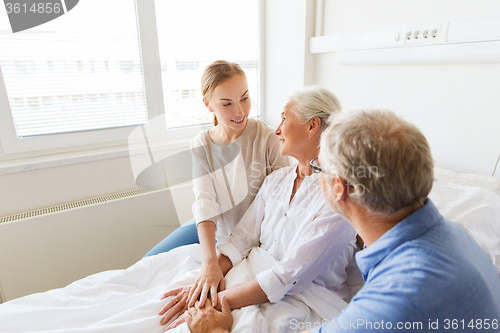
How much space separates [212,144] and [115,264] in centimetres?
117

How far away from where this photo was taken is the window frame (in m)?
1.93

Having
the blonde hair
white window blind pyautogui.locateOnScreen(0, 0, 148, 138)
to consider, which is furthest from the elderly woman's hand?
white window blind pyautogui.locateOnScreen(0, 0, 148, 138)

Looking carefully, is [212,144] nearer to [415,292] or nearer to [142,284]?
[142,284]

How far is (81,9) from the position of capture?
6.49 feet

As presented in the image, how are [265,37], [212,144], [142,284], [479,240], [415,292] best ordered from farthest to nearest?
[265,37] → [212,144] → [142,284] → [479,240] → [415,292]

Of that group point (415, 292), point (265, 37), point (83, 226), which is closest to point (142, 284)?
point (83, 226)

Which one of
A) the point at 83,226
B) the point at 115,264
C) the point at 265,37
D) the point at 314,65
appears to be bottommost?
the point at 115,264

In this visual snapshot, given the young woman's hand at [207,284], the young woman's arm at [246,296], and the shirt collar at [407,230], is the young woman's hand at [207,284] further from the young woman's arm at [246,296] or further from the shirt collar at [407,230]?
the shirt collar at [407,230]

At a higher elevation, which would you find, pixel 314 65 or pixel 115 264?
pixel 314 65

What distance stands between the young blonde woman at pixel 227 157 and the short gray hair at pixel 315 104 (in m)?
0.35

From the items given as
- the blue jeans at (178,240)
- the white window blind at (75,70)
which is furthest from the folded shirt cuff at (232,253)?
the white window blind at (75,70)

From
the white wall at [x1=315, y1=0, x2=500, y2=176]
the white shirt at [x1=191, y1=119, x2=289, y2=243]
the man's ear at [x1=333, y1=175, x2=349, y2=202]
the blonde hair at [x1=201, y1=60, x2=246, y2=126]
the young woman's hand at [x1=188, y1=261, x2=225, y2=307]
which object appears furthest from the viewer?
the white shirt at [x1=191, y1=119, x2=289, y2=243]

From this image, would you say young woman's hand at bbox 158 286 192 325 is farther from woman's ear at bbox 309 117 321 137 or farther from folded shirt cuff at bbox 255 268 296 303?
woman's ear at bbox 309 117 321 137

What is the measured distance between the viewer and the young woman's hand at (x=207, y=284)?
47.1 inches
